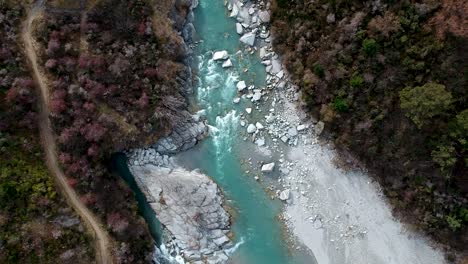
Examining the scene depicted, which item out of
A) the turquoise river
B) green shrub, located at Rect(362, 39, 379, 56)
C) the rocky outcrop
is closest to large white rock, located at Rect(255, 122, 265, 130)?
the turquoise river

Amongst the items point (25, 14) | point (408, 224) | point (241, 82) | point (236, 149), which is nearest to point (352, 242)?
point (408, 224)

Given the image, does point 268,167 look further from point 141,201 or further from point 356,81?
point 141,201

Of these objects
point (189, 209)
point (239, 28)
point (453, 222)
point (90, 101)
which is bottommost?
point (453, 222)

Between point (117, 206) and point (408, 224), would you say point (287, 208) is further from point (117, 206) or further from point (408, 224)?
point (117, 206)

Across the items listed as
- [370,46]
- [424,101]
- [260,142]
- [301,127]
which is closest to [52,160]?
[260,142]

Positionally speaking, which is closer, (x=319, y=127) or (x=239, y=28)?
(x=319, y=127)

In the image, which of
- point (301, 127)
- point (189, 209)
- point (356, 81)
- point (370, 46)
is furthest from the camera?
point (301, 127)

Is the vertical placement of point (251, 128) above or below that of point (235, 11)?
below
